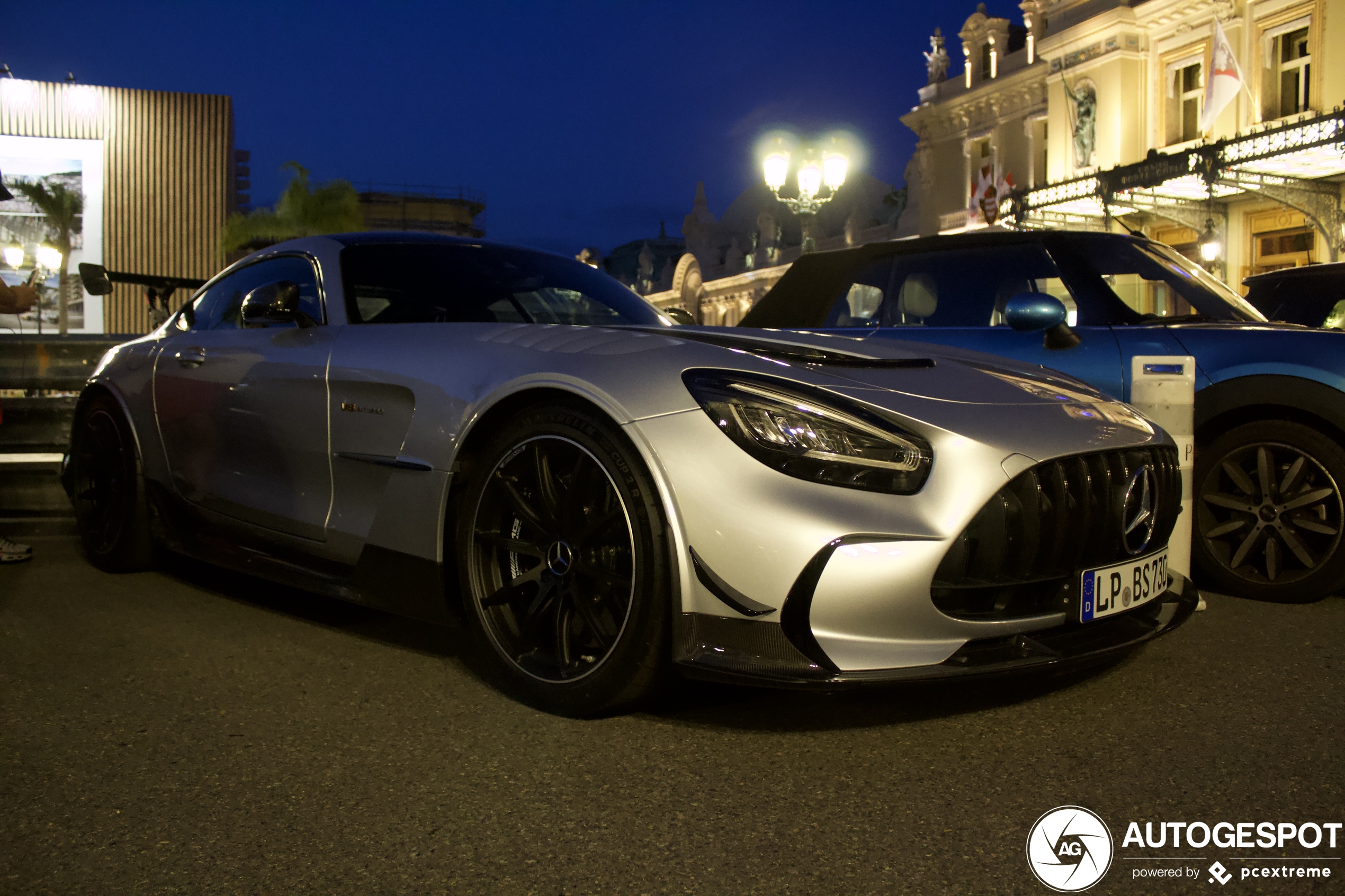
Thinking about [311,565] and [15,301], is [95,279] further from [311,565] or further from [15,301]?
[311,565]

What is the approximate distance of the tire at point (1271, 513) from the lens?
3990 mm

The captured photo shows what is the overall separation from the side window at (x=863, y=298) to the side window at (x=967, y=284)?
0.05m

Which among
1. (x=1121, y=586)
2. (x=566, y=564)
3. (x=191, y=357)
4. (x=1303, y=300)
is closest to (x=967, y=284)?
(x=1303, y=300)

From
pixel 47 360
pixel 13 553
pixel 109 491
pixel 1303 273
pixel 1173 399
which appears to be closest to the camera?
pixel 1173 399

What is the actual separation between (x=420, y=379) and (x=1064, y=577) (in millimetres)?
1783

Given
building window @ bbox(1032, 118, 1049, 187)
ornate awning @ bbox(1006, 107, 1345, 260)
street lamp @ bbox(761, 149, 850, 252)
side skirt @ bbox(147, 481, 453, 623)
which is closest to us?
side skirt @ bbox(147, 481, 453, 623)

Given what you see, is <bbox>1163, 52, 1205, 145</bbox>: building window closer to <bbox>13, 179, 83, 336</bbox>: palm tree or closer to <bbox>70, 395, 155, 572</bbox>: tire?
<bbox>70, 395, 155, 572</bbox>: tire

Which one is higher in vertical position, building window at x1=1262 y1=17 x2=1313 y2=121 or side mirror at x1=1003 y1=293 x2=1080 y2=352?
building window at x1=1262 y1=17 x2=1313 y2=121

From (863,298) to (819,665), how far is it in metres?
3.19

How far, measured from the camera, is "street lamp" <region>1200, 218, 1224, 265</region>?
69.9ft

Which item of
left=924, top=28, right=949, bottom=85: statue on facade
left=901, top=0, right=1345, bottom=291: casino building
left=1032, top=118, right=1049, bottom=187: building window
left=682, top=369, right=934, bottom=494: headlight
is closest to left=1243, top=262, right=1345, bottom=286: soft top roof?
left=682, top=369, right=934, bottom=494: headlight

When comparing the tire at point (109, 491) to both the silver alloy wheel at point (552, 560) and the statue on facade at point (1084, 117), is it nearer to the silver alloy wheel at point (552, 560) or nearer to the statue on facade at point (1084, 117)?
the silver alloy wheel at point (552, 560)

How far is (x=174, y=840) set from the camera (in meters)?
2.02

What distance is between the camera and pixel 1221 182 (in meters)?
18.4
